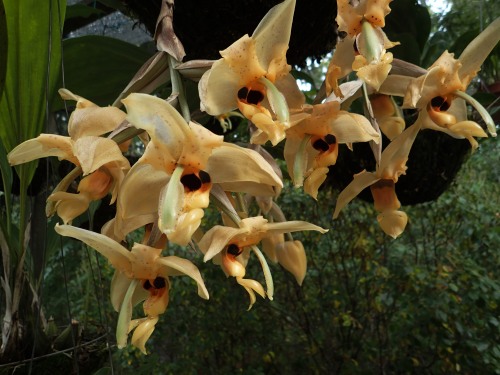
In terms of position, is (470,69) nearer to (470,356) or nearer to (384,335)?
(470,356)

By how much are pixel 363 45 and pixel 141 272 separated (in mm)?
195

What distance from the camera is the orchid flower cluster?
0.97 feet

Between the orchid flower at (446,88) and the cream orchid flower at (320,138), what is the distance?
4 cm

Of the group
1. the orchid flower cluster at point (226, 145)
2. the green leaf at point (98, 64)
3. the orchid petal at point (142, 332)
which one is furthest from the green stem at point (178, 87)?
the green leaf at point (98, 64)

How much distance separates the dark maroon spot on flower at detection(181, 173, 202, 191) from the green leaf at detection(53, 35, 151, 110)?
0.40 meters

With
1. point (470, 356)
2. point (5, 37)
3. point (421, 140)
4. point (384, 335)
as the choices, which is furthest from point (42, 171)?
point (384, 335)

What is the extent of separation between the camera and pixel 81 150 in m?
0.31

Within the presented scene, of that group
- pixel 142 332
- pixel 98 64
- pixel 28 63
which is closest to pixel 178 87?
pixel 142 332

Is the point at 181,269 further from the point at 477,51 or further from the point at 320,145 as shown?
the point at 477,51

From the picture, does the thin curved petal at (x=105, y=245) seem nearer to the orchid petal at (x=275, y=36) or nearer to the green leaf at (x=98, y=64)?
the orchid petal at (x=275, y=36)

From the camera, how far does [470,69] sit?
40cm

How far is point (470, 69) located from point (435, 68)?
41mm

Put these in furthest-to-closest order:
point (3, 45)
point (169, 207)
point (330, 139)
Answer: point (3, 45), point (330, 139), point (169, 207)

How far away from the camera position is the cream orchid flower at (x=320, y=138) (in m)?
0.36
